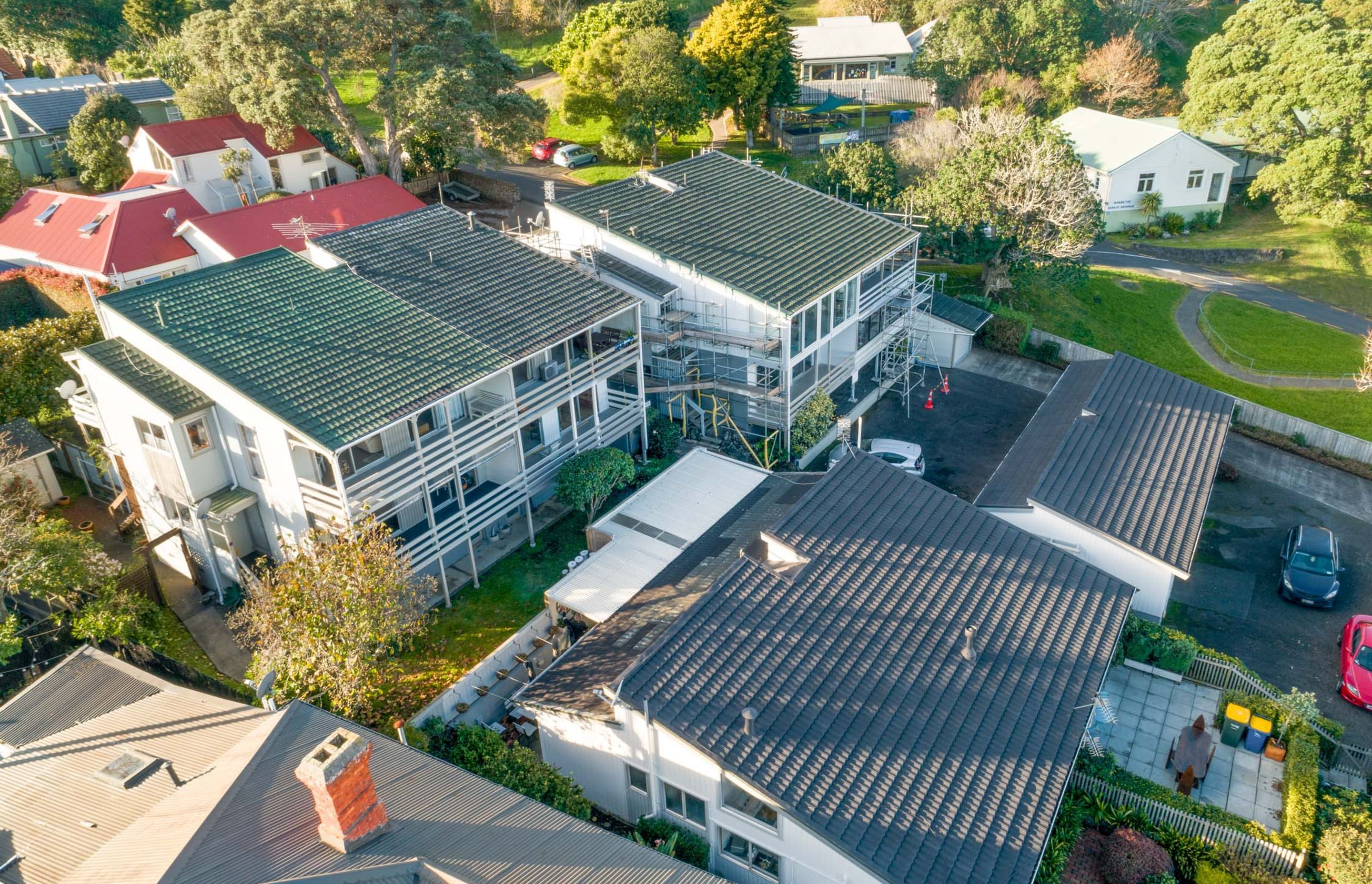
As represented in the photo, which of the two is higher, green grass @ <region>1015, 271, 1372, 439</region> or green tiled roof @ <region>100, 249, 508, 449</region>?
green tiled roof @ <region>100, 249, 508, 449</region>

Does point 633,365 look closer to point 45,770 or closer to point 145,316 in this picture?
point 145,316

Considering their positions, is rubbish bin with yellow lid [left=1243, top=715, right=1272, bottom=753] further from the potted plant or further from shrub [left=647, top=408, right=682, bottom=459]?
shrub [left=647, top=408, right=682, bottom=459]

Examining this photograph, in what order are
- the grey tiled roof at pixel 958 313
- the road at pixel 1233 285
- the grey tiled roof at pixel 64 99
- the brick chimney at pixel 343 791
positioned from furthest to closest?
the grey tiled roof at pixel 64 99, the road at pixel 1233 285, the grey tiled roof at pixel 958 313, the brick chimney at pixel 343 791

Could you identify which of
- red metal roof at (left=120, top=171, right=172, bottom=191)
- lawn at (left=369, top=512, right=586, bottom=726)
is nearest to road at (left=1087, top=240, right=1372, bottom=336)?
lawn at (left=369, top=512, right=586, bottom=726)

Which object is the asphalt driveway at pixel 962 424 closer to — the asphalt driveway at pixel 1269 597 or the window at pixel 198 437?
the asphalt driveway at pixel 1269 597

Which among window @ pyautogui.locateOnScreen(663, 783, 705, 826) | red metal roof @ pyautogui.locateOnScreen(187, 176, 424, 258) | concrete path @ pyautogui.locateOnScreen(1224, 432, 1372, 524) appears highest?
red metal roof @ pyautogui.locateOnScreen(187, 176, 424, 258)

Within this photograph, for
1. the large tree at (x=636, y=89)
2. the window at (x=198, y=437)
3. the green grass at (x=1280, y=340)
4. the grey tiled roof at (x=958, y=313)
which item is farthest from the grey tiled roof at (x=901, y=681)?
the large tree at (x=636, y=89)
